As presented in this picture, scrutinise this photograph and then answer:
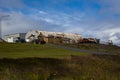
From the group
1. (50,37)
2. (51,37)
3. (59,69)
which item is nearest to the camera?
(59,69)

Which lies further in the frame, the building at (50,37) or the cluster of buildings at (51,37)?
the building at (50,37)

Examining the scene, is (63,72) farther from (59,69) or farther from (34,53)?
(34,53)

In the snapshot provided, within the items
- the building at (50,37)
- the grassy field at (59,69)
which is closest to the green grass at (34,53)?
the grassy field at (59,69)

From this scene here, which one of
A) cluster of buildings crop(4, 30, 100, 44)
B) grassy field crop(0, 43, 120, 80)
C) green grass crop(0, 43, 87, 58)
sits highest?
cluster of buildings crop(4, 30, 100, 44)

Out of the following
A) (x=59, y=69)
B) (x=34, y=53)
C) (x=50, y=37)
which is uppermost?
(x=50, y=37)

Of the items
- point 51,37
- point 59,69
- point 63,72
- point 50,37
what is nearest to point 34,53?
point 59,69

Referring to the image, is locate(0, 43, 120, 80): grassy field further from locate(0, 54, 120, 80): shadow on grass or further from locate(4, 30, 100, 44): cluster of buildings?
locate(4, 30, 100, 44): cluster of buildings

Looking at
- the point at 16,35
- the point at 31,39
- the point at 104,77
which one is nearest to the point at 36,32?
the point at 31,39

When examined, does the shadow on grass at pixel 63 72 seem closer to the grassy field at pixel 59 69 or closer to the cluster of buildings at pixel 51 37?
the grassy field at pixel 59 69

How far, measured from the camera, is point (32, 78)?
39.7 ft

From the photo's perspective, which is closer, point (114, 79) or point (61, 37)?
point (114, 79)

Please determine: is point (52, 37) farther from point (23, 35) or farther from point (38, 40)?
point (23, 35)

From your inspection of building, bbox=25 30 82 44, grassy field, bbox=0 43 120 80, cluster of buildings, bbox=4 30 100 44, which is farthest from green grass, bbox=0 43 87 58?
building, bbox=25 30 82 44

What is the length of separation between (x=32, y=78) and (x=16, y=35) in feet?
346
